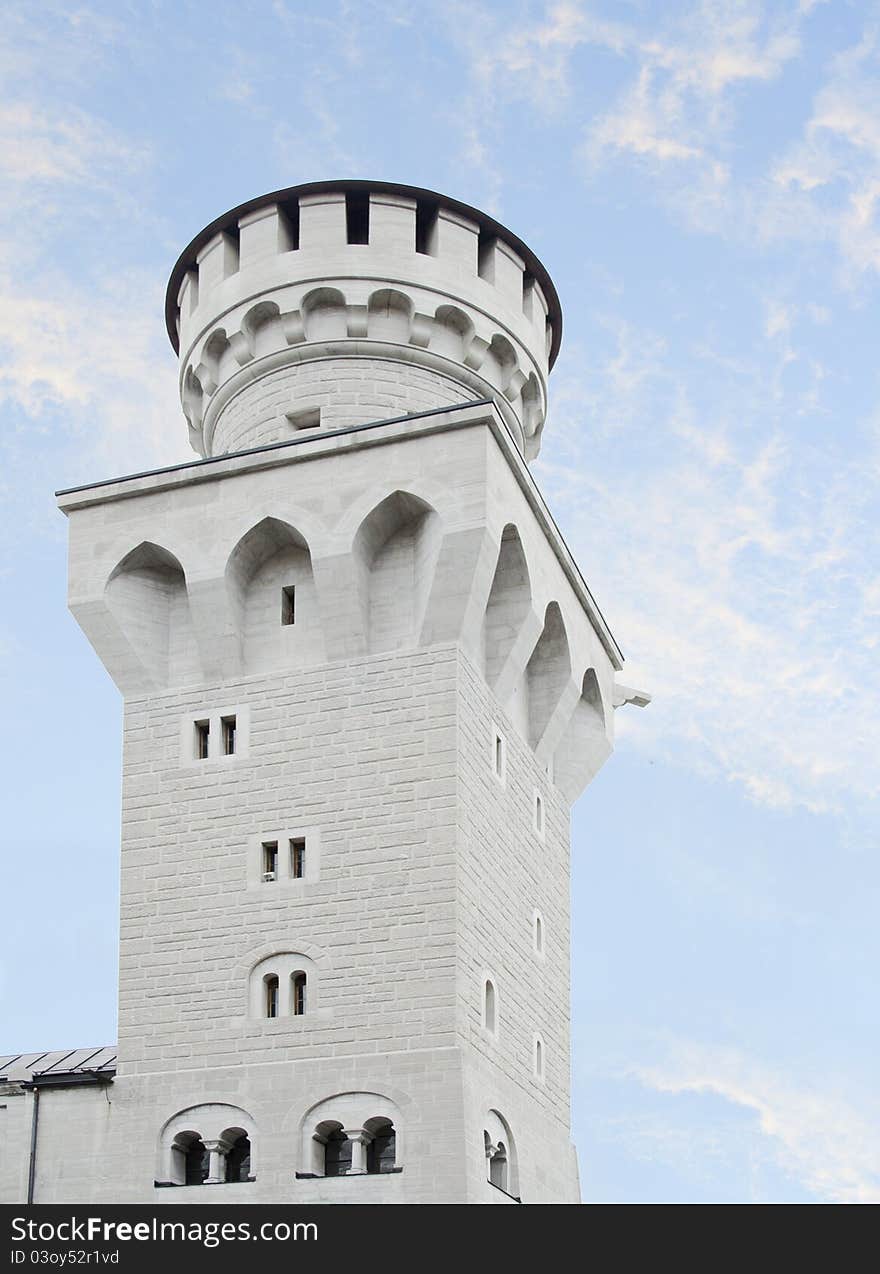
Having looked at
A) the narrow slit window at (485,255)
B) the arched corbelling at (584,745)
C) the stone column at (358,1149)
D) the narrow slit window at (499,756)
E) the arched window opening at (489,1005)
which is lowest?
the stone column at (358,1149)

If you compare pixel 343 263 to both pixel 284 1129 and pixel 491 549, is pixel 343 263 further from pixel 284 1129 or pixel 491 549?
pixel 284 1129

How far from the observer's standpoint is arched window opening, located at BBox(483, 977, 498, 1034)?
25891 millimetres

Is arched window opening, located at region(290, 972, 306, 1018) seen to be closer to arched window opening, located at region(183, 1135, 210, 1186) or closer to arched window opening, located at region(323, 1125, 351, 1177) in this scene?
arched window opening, located at region(323, 1125, 351, 1177)

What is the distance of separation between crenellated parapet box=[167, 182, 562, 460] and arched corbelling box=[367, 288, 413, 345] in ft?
0.08

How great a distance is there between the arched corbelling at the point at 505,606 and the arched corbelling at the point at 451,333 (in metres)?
5.08

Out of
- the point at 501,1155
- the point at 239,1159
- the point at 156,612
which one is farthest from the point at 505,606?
the point at 239,1159

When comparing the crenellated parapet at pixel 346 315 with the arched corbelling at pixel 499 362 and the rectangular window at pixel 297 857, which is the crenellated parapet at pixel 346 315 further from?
the rectangular window at pixel 297 857

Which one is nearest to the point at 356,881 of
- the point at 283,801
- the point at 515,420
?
the point at 283,801

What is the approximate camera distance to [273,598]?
28.1 meters

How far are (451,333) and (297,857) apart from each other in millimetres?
10214

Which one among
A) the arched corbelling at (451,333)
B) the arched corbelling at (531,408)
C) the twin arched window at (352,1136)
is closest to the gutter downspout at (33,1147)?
the twin arched window at (352,1136)

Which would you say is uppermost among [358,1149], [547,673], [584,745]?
[547,673]

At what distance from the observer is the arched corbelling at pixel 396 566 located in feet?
88.5

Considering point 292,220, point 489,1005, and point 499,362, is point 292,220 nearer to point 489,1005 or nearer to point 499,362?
point 499,362
